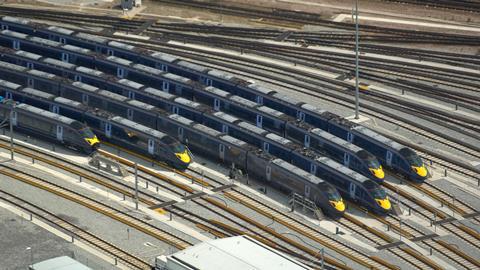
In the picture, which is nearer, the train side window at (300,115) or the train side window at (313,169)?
the train side window at (313,169)

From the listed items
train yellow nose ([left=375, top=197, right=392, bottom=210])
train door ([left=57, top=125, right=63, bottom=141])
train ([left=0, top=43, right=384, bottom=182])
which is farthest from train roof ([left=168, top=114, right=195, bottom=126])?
train yellow nose ([left=375, top=197, right=392, bottom=210])

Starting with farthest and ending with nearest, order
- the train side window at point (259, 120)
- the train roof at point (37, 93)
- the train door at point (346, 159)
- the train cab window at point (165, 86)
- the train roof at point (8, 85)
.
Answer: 1. the train cab window at point (165, 86)
2. the train roof at point (8, 85)
3. the train roof at point (37, 93)
4. the train side window at point (259, 120)
5. the train door at point (346, 159)

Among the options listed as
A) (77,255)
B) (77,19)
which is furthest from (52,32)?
(77,255)

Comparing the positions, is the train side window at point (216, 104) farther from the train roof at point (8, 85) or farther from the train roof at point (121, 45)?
the train roof at point (8, 85)

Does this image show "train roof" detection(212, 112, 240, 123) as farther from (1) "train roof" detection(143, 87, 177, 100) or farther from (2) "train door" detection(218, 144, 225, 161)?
(1) "train roof" detection(143, 87, 177, 100)

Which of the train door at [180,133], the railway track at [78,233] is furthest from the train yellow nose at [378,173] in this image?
the railway track at [78,233]

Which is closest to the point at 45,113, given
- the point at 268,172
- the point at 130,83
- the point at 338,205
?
the point at 130,83

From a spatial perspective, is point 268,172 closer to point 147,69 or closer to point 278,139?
point 278,139
